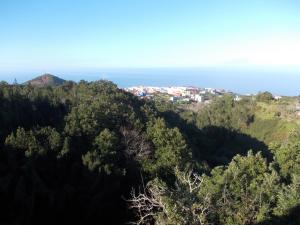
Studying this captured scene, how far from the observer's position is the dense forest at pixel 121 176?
1284cm

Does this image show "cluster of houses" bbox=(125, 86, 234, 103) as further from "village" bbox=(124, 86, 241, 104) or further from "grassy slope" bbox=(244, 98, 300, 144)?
"grassy slope" bbox=(244, 98, 300, 144)

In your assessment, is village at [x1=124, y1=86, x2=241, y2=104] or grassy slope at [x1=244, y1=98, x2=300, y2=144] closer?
grassy slope at [x1=244, y1=98, x2=300, y2=144]

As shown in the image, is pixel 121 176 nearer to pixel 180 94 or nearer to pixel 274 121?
pixel 274 121

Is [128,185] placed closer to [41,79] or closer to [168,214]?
[168,214]

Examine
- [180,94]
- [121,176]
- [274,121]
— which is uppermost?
[121,176]

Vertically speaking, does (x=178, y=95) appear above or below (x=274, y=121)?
below

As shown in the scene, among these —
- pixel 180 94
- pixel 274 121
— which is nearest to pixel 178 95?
pixel 180 94

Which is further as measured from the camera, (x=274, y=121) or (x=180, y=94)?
(x=180, y=94)

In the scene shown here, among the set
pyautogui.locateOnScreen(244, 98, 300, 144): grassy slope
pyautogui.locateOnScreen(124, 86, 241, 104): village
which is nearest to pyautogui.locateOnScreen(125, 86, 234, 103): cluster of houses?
pyautogui.locateOnScreen(124, 86, 241, 104): village

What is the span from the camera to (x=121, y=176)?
827 inches

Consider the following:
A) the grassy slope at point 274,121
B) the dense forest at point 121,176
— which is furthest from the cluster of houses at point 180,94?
the dense forest at point 121,176

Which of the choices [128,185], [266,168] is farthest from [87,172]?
[266,168]

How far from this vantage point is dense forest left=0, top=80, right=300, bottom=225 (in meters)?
12.8

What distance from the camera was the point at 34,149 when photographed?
20.0 m
